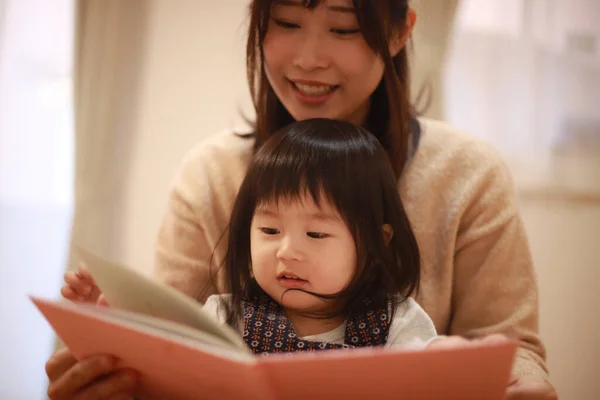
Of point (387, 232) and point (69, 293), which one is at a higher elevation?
point (387, 232)

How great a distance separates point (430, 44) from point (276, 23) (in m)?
0.95

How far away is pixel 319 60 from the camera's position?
121 cm

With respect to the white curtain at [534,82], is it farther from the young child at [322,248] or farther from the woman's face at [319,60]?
the young child at [322,248]

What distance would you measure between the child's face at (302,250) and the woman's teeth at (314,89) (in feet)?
1.14

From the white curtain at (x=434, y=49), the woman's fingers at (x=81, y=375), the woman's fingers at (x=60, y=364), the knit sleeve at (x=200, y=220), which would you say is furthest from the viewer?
the white curtain at (x=434, y=49)

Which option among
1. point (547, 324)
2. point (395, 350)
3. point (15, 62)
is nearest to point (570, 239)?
point (547, 324)

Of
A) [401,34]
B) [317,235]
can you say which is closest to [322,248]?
[317,235]

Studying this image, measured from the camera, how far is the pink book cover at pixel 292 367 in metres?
0.64

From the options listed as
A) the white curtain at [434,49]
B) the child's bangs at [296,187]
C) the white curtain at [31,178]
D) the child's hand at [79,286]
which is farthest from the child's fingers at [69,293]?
the white curtain at [434,49]

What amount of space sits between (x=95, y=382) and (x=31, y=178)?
4.84 feet

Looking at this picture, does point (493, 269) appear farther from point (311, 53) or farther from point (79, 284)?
point (79, 284)

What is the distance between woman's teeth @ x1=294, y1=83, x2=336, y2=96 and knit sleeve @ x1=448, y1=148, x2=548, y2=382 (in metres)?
0.35

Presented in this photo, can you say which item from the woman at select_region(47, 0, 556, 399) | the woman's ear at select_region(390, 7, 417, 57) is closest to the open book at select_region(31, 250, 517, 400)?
the woman at select_region(47, 0, 556, 399)

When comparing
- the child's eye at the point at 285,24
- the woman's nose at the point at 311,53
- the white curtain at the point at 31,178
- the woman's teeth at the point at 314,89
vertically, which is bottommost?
the white curtain at the point at 31,178
